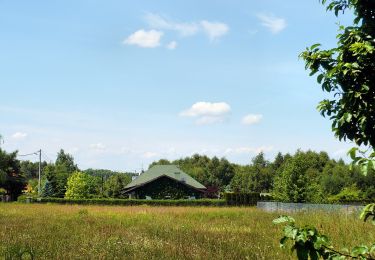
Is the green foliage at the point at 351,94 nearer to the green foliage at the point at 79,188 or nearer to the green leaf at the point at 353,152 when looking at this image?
the green leaf at the point at 353,152

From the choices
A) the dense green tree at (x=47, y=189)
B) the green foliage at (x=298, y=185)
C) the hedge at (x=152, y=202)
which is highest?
the green foliage at (x=298, y=185)

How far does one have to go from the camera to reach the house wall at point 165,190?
57.8m

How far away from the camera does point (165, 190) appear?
190 ft

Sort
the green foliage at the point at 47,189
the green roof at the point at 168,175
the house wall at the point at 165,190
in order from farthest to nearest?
the green foliage at the point at 47,189
the green roof at the point at 168,175
the house wall at the point at 165,190

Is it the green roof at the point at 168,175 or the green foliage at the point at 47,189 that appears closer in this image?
the green roof at the point at 168,175

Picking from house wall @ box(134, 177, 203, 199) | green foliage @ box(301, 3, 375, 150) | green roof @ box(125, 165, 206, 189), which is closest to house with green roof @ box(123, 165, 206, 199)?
house wall @ box(134, 177, 203, 199)

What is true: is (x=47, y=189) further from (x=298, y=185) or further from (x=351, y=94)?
(x=351, y=94)

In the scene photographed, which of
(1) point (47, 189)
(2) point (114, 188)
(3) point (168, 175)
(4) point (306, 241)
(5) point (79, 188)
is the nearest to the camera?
(4) point (306, 241)

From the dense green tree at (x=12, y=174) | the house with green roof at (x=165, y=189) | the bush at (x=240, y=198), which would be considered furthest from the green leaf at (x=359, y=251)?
the dense green tree at (x=12, y=174)

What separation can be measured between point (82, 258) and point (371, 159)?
269 inches

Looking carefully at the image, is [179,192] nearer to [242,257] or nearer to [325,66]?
[242,257]

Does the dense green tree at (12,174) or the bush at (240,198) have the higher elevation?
the dense green tree at (12,174)

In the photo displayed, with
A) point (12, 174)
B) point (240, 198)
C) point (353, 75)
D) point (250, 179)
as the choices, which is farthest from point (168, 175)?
point (353, 75)

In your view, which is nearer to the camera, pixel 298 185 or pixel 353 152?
pixel 353 152
